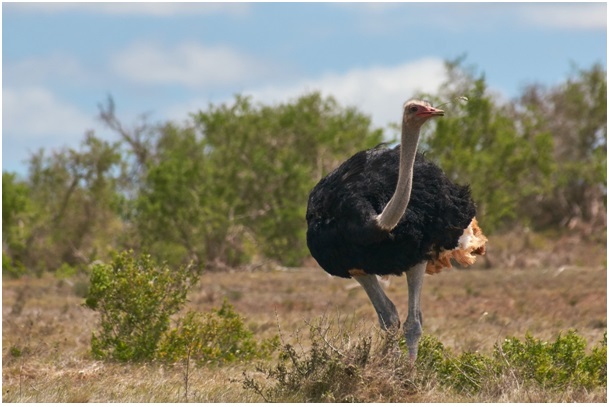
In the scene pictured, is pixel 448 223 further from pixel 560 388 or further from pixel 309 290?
pixel 309 290

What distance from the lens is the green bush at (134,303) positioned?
9367 mm

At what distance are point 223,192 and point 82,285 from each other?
884cm

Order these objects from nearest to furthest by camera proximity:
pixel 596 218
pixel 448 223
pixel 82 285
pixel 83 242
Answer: pixel 448 223
pixel 82 285
pixel 83 242
pixel 596 218

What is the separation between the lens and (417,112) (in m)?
7.00

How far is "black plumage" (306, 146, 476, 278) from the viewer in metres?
7.40

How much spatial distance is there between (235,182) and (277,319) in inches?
847

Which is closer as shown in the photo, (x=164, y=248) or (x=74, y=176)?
(x=164, y=248)

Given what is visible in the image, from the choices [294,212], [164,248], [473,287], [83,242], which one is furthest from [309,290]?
[83,242]

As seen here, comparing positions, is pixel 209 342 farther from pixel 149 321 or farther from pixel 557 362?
pixel 557 362

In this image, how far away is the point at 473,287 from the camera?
62.9ft

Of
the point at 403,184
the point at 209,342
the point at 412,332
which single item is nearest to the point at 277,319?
the point at 403,184

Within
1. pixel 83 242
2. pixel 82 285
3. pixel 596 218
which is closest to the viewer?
pixel 82 285

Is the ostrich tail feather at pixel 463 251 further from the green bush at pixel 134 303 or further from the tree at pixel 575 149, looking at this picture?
the tree at pixel 575 149

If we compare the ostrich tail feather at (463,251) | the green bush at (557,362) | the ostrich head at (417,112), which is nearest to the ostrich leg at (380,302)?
the ostrich tail feather at (463,251)
